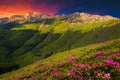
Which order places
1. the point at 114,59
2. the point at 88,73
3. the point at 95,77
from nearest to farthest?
1. the point at 95,77
2. the point at 88,73
3. the point at 114,59

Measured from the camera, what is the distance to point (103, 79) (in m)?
14.3

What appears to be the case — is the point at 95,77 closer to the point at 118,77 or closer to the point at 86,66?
the point at 118,77

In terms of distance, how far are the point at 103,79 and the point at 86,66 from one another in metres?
4.61

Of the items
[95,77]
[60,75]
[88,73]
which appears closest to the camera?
[95,77]

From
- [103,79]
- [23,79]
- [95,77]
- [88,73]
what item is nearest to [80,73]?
[88,73]

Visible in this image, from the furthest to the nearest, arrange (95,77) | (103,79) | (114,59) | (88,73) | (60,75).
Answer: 1. (114,59)
2. (60,75)
3. (88,73)
4. (95,77)
5. (103,79)

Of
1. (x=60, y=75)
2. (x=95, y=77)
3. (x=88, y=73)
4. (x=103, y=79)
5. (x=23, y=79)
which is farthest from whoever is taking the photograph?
(x=23, y=79)

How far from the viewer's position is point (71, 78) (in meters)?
16.5

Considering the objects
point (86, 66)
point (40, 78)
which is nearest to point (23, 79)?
point (40, 78)

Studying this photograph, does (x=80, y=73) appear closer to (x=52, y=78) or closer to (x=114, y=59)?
(x=52, y=78)

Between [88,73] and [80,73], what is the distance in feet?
2.32

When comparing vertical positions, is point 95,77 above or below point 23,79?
above

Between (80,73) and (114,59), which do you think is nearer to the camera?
(80,73)

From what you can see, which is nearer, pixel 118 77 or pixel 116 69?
pixel 118 77
